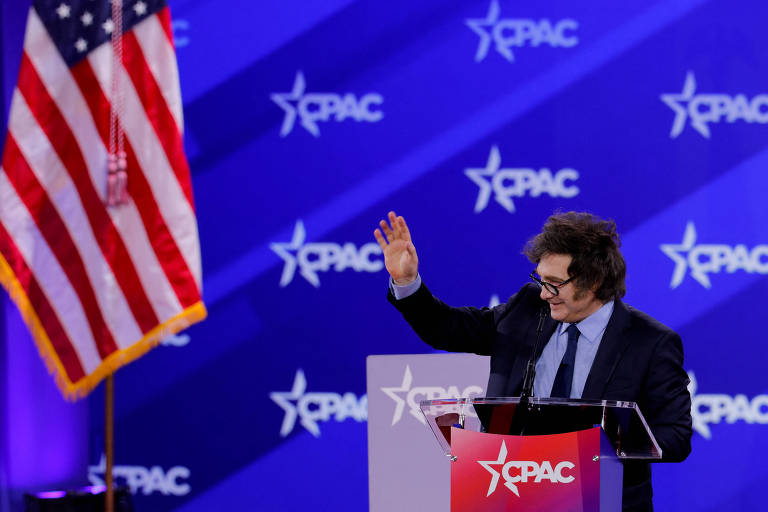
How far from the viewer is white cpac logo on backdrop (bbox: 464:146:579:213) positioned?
4.20 m

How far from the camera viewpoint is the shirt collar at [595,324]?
2.55 metres

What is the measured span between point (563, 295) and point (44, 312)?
2.04 m

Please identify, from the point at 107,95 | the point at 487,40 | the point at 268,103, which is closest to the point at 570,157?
the point at 487,40

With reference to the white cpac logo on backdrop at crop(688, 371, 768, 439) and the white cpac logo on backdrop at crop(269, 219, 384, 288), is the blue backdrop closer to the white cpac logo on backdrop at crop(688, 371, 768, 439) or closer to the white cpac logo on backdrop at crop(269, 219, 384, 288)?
the white cpac logo on backdrop at crop(269, 219, 384, 288)

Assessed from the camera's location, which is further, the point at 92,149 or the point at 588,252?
the point at 92,149

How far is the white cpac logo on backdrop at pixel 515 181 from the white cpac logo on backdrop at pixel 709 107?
543 mm

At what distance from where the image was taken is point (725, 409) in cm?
416

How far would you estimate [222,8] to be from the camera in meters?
4.23

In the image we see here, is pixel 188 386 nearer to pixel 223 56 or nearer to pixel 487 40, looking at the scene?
pixel 223 56

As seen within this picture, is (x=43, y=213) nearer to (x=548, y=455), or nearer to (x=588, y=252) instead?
(x=588, y=252)

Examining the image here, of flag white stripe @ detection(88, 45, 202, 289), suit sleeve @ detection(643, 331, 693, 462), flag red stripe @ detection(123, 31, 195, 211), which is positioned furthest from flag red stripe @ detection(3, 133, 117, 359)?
suit sleeve @ detection(643, 331, 693, 462)

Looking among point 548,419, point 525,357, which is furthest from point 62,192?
point 548,419

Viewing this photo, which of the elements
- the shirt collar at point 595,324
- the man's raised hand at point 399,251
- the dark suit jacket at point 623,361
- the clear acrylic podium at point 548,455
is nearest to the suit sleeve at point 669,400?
the dark suit jacket at point 623,361

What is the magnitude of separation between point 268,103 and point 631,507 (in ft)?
8.49
